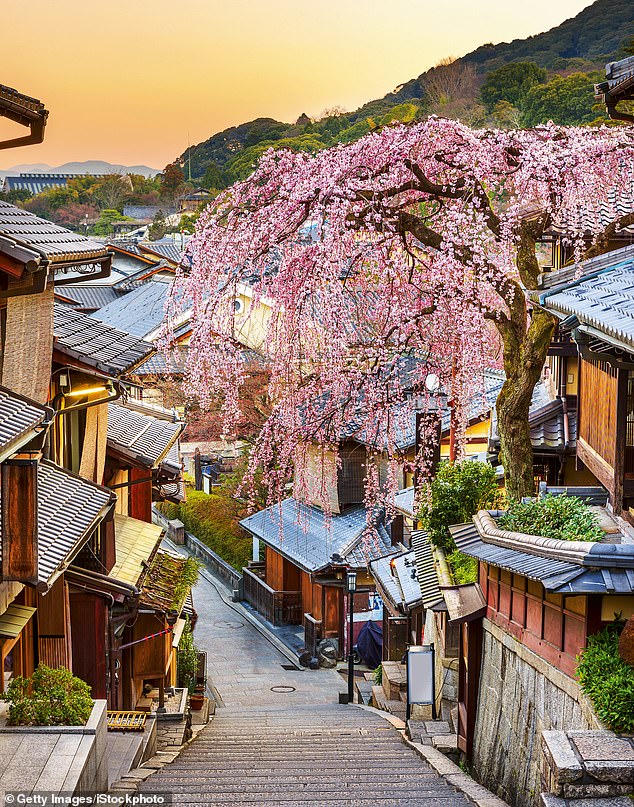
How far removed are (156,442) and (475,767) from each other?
877 cm

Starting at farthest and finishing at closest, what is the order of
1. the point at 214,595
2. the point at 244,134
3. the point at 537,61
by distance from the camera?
the point at 244,134, the point at 537,61, the point at 214,595

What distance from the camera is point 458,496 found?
50.1 feet

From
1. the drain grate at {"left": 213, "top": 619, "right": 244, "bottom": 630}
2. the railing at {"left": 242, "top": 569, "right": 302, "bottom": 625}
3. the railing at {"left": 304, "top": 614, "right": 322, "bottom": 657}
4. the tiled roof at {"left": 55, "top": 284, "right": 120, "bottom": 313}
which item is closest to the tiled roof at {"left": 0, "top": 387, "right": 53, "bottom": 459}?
the railing at {"left": 304, "top": 614, "right": 322, "bottom": 657}

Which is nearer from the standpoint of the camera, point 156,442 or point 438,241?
point 438,241

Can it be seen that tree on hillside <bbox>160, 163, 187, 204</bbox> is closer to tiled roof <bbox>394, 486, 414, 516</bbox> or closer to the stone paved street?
the stone paved street

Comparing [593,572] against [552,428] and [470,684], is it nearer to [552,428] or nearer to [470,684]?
[470,684]

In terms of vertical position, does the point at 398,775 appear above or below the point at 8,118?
below

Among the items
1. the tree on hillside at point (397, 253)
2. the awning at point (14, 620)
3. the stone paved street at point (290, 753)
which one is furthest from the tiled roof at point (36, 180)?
the awning at point (14, 620)

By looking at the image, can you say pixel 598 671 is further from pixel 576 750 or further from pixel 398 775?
pixel 398 775

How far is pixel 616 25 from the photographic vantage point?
81.3 m

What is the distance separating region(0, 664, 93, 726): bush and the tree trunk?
21.6ft

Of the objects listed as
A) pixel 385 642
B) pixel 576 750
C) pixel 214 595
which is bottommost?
pixel 214 595

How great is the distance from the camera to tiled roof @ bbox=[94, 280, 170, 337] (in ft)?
124

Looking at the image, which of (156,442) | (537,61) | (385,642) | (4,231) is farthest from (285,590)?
(537,61)
